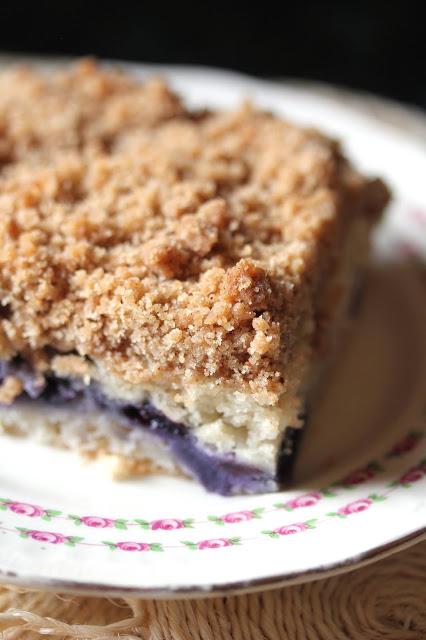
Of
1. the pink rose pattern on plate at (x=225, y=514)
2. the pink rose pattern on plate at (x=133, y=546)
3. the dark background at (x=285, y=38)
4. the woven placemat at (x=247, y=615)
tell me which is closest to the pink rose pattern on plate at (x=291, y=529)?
the pink rose pattern on plate at (x=225, y=514)

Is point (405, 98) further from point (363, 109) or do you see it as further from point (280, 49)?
point (363, 109)

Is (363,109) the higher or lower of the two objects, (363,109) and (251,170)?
the higher

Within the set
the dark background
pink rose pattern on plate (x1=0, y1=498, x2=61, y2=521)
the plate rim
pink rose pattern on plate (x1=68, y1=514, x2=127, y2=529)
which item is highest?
the dark background

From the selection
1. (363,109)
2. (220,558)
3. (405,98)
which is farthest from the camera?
(405,98)

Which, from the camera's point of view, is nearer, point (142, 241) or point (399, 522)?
point (399, 522)

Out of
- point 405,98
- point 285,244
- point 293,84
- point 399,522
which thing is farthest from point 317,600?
point 405,98

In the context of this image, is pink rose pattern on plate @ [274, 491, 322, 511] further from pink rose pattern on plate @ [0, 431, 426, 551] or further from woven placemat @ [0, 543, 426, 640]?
woven placemat @ [0, 543, 426, 640]

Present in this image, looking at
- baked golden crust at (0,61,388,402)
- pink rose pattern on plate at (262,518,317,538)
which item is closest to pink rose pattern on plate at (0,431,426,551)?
pink rose pattern on plate at (262,518,317,538)

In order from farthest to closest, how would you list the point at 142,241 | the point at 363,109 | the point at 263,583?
the point at 363,109 < the point at 142,241 < the point at 263,583
